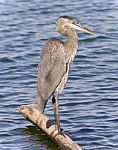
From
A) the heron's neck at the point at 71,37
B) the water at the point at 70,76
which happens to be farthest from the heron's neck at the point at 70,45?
the water at the point at 70,76

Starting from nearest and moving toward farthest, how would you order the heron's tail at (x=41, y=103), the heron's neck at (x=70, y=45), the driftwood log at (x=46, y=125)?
1. the driftwood log at (x=46, y=125)
2. the heron's tail at (x=41, y=103)
3. the heron's neck at (x=70, y=45)

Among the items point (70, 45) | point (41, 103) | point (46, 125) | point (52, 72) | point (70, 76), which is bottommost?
point (70, 76)

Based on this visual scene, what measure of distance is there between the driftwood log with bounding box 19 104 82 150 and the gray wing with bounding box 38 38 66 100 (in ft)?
1.39

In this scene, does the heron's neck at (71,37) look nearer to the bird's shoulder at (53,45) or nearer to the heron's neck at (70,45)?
the heron's neck at (70,45)

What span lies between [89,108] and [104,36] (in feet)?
18.0

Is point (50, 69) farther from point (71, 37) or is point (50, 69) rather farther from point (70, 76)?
point (70, 76)

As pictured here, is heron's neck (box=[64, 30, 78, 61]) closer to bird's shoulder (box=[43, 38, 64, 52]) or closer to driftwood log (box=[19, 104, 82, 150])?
bird's shoulder (box=[43, 38, 64, 52])

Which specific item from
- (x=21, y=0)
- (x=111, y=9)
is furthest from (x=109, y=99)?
(x=21, y=0)

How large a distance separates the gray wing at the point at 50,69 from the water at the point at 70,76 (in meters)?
0.94

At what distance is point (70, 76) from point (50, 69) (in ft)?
13.8

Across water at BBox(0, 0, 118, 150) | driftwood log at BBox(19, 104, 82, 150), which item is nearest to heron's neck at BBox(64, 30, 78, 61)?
driftwood log at BBox(19, 104, 82, 150)

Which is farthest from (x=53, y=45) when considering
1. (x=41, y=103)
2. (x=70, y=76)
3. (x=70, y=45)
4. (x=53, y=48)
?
(x=70, y=76)

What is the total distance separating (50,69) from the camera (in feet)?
31.0

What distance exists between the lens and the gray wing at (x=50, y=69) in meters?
9.41
